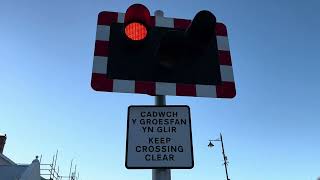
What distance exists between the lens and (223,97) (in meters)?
3.19

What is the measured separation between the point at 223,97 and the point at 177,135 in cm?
70

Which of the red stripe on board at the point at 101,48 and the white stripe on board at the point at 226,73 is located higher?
the red stripe on board at the point at 101,48

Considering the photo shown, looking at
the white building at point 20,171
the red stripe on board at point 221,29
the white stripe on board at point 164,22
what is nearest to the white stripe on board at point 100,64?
the white stripe on board at point 164,22

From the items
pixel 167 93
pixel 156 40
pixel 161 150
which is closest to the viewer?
pixel 161 150

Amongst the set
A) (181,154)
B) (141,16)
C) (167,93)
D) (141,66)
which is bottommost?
(181,154)

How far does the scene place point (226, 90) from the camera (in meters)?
3.22

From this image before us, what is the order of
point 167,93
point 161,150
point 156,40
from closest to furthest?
point 161,150 → point 167,93 → point 156,40

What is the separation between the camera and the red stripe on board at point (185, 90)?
3092 mm

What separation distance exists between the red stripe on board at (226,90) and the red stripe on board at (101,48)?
1035 millimetres

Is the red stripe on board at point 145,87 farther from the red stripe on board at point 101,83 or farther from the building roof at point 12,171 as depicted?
the building roof at point 12,171

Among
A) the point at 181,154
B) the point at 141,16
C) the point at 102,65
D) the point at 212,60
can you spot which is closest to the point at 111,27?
the point at 102,65

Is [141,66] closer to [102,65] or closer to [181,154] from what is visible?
[102,65]

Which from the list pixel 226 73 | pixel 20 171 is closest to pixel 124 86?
pixel 226 73

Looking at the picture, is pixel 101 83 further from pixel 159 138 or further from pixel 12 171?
pixel 12 171
